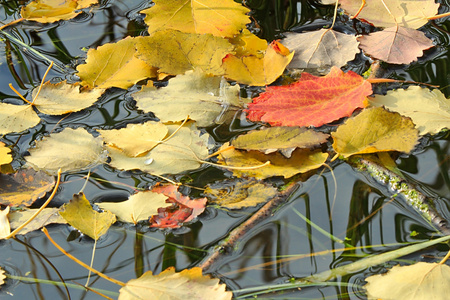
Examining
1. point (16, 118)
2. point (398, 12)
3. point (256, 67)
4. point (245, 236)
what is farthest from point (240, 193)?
point (398, 12)

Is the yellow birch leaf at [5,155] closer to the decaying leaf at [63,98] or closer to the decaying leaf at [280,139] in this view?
the decaying leaf at [63,98]

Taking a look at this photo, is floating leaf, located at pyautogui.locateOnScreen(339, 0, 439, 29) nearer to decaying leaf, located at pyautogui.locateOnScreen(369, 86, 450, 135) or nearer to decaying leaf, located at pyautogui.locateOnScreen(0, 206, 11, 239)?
decaying leaf, located at pyautogui.locateOnScreen(369, 86, 450, 135)

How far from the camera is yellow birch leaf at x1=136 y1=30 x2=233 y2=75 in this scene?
1485 mm

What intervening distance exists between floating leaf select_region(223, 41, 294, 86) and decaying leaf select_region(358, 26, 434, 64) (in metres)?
0.28

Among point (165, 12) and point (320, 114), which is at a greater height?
point (165, 12)

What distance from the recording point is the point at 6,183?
124 centimetres

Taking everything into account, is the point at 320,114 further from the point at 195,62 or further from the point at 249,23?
the point at 249,23

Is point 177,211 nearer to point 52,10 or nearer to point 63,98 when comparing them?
point 63,98

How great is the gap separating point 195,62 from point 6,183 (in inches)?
24.7

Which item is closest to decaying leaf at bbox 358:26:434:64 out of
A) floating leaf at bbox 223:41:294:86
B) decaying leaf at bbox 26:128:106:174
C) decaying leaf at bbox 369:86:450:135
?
decaying leaf at bbox 369:86:450:135

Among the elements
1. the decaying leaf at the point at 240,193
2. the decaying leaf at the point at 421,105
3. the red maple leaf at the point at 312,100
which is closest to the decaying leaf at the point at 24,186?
the decaying leaf at the point at 240,193

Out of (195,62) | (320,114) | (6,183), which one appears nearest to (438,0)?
(320,114)

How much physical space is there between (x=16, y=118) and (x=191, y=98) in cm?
50

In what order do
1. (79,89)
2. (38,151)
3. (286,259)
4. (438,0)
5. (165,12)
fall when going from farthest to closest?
(438,0), (165,12), (79,89), (38,151), (286,259)
